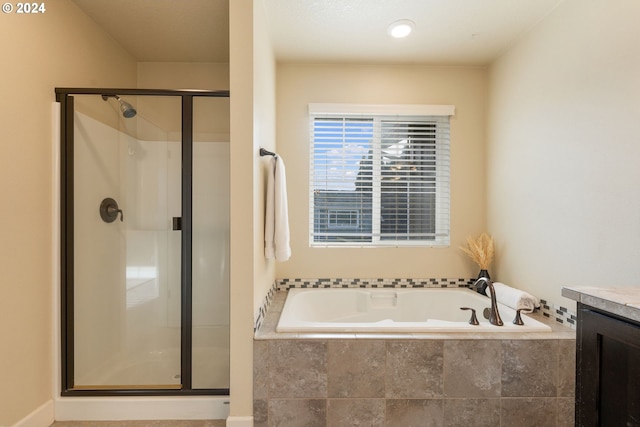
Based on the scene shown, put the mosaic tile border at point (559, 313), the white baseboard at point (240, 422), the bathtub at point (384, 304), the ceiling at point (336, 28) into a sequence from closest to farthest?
the white baseboard at point (240, 422), the mosaic tile border at point (559, 313), the ceiling at point (336, 28), the bathtub at point (384, 304)

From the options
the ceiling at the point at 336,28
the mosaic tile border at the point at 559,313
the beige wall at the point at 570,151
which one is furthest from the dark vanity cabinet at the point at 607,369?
the ceiling at the point at 336,28

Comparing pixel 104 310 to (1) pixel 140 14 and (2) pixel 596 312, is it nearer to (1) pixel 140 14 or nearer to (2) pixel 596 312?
(1) pixel 140 14

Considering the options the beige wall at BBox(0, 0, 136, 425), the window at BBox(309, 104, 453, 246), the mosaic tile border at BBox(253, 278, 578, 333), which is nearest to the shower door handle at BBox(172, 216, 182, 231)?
the beige wall at BBox(0, 0, 136, 425)

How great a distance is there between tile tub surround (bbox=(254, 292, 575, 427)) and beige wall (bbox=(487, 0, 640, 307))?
0.49m

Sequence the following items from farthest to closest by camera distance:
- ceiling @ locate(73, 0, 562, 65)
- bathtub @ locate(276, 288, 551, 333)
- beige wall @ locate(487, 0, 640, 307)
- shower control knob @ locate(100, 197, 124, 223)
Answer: bathtub @ locate(276, 288, 551, 333) < shower control knob @ locate(100, 197, 124, 223) < ceiling @ locate(73, 0, 562, 65) < beige wall @ locate(487, 0, 640, 307)

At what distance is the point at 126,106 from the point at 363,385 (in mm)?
2177

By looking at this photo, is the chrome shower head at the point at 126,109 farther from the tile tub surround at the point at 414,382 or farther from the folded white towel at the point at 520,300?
the folded white towel at the point at 520,300

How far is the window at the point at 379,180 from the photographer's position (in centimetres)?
265

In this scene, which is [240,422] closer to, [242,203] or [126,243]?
[242,203]

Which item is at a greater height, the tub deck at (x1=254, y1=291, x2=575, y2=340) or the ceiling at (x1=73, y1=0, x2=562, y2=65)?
the ceiling at (x1=73, y1=0, x2=562, y2=65)

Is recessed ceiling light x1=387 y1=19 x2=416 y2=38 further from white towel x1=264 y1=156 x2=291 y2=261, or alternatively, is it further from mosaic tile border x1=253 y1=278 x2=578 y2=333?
mosaic tile border x1=253 y1=278 x2=578 y2=333

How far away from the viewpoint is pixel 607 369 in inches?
36.7

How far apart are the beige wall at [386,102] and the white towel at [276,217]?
0.62 metres

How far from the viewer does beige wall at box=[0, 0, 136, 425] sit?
1.51m
